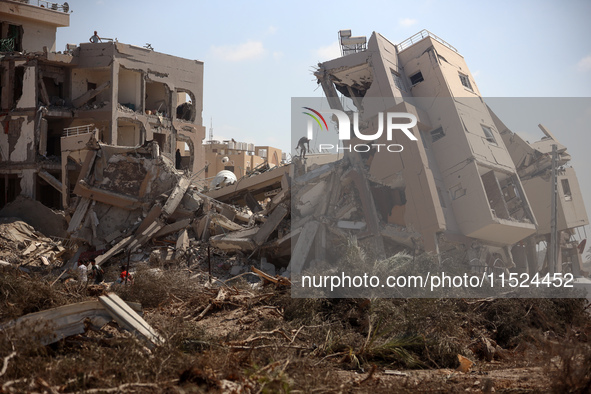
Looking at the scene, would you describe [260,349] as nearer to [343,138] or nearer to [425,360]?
[425,360]

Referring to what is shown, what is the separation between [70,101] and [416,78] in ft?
62.6

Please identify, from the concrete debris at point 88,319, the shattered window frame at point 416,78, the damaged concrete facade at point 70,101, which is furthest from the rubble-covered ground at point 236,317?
the damaged concrete facade at point 70,101

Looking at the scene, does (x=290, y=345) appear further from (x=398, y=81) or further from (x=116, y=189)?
(x=398, y=81)

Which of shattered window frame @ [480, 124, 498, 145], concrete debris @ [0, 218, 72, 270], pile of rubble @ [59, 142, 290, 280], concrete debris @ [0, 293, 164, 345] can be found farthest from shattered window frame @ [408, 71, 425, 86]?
concrete debris @ [0, 293, 164, 345]

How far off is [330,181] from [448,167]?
384cm

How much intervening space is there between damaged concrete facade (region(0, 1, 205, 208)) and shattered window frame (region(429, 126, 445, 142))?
16.6m

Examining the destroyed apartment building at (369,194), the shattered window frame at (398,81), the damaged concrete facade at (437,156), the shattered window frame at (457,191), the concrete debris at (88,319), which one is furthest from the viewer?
the shattered window frame at (398,81)

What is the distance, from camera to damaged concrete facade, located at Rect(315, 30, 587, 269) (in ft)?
58.1

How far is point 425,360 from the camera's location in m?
8.28

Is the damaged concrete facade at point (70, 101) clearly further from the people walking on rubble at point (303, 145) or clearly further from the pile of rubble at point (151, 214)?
the people walking on rubble at point (303, 145)

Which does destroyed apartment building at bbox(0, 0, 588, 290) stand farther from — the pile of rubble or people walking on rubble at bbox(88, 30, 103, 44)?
people walking on rubble at bbox(88, 30, 103, 44)

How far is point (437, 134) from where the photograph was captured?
1927 cm

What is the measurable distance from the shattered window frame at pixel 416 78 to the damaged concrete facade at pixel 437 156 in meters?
0.03

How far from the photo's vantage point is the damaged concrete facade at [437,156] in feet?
58.1
